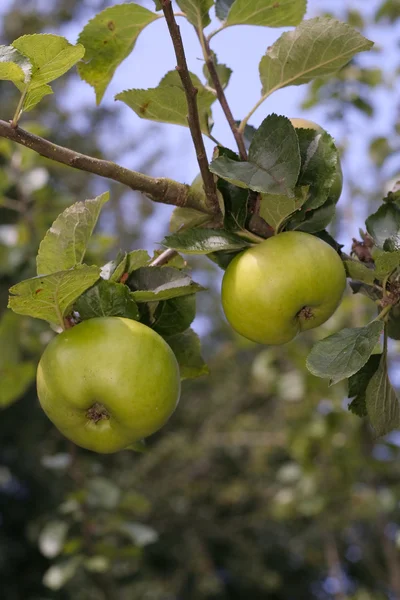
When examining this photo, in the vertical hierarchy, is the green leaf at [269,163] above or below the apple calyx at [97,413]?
above

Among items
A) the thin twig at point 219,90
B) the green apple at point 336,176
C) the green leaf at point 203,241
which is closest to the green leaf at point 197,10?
the thin twig at point 219,90

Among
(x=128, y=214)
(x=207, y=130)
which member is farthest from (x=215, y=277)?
(x=207, y=130)

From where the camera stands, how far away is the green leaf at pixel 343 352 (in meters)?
0.59

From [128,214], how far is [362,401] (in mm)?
6761

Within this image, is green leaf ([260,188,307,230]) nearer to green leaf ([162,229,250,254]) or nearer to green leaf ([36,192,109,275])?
green leaf ([162,229,250,254])

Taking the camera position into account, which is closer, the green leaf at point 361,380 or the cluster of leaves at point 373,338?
the cluster of leaves at point 373,338

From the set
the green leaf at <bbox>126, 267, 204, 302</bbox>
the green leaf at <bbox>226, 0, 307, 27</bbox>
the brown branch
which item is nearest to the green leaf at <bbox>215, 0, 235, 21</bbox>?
the green leaf at <bbox>226, 0, 307, 27</bbox>

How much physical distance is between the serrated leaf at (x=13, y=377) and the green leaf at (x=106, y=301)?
3.65 ft

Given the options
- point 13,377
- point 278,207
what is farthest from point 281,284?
point 13,377

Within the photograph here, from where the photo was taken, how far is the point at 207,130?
2.59 ft

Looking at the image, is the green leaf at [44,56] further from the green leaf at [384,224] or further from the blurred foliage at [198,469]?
the blurred foliage at [198,469]

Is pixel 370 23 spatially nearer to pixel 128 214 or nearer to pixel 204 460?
pixel 204 460

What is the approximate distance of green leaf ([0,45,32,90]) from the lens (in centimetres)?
58

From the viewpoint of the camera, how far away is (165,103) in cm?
73
